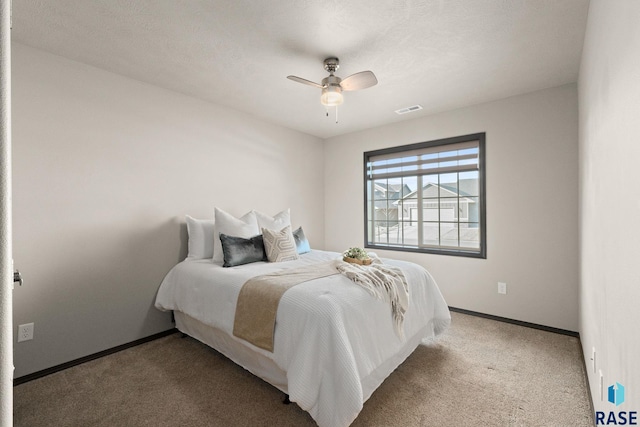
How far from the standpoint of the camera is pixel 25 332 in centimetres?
234

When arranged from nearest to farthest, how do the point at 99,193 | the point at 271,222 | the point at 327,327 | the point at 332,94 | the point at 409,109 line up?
the point at 327,327, the point at 332,94, the point at 99,193, the point at 271,222, the point at 409,109

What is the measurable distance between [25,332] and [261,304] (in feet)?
6.20

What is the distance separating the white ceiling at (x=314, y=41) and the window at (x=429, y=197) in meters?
0.83

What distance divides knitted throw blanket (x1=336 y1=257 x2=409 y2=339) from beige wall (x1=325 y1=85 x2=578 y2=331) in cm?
171

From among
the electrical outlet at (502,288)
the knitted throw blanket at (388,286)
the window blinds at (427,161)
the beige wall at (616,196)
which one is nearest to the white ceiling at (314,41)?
the beige wall at (616,196)

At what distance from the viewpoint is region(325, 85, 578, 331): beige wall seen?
3072mm

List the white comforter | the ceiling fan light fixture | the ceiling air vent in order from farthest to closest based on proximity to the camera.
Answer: the ceiling air vent < the ceiling fan light fixture < the white comforter

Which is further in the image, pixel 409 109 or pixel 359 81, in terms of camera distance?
pixel 409 109

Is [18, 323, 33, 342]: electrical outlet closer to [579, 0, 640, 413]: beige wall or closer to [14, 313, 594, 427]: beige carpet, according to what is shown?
[14, 313, 594, 427]: beige carpet

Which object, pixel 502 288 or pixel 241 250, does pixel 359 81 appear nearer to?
pixel 241 250

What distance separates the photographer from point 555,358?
8.45 feet

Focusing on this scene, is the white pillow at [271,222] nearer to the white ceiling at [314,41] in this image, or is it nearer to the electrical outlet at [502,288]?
the white ceiling at [314,41]

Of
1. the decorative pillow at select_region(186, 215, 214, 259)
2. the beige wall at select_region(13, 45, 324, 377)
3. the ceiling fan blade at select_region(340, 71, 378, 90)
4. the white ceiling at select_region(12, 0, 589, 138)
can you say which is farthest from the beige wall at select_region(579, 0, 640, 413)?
the beige wall at select_region(13, 45, 324, 377)

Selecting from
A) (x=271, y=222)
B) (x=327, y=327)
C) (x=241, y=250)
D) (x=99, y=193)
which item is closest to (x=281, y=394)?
(x=327, y=327)
